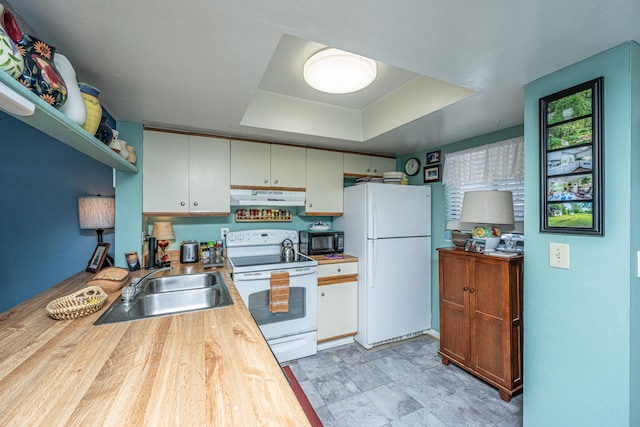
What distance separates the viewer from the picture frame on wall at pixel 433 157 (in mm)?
3053

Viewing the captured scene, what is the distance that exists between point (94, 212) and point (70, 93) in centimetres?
153

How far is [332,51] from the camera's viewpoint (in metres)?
1.54

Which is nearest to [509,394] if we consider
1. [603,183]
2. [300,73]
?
[603,183]

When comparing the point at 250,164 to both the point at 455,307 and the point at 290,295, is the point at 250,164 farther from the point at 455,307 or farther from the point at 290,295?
the point at 455,307

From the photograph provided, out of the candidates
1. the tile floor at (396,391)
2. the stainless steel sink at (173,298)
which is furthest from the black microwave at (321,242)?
the stainless steel sink at (173,298)

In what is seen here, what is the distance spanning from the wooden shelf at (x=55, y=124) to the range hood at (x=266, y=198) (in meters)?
1.22

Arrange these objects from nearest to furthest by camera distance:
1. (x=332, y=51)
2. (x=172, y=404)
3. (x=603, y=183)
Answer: (x=172, y=404) → (x=603, y=183) → (x=332, y=51)

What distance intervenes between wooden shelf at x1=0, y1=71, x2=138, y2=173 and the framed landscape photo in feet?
7.04

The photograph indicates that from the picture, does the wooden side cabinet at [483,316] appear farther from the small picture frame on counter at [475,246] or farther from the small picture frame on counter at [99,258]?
the small picture frame on counter at [99,258]

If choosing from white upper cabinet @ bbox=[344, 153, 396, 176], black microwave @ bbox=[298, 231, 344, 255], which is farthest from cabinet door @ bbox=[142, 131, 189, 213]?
white upper cabinet @ bbox=[344, 153, 396, 176]

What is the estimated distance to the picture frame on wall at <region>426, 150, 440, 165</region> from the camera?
3053mm

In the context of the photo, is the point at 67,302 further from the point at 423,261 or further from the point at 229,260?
the point at 423,261

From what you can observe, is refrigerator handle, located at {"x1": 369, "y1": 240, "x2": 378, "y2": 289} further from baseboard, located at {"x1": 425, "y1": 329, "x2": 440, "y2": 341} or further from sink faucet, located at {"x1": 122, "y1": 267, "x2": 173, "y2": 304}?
sink faucet, located at {"x1": 122, "y1": 267, "x2": 173, "y2": 304}

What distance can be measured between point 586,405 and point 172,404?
72.9 inches
